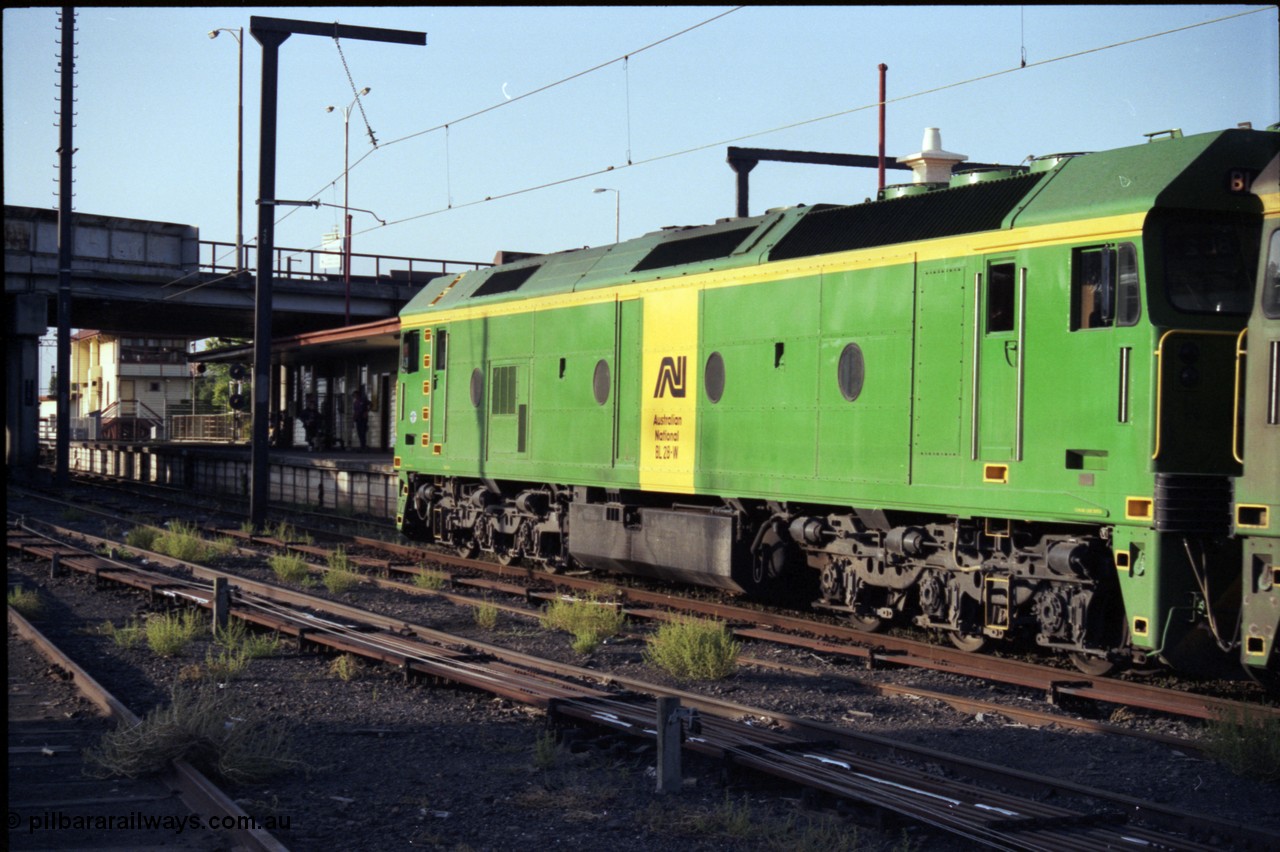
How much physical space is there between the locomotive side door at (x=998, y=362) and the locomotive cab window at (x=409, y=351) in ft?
41.7

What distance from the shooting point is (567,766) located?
25.9 ft

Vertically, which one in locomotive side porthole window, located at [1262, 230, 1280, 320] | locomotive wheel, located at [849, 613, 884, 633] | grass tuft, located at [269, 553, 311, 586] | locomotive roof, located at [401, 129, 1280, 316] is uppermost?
locomotive roof, located at [401, 129, 1280, 316]

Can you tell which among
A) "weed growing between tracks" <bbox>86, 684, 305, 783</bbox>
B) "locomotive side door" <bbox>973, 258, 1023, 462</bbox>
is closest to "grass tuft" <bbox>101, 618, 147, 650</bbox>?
"weed growing between tracks" <bbox>86, 684, 305, 783</bbox>

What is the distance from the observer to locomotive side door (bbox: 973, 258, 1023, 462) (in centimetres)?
1059

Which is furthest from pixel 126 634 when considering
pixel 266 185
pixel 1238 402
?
pixel 266 185

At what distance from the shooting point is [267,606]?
14.1 metres

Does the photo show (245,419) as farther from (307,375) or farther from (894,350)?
(894,350)

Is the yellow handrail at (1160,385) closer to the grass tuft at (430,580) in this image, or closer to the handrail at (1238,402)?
the handrail at (1238,402)

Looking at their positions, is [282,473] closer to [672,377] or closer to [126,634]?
[672,377]

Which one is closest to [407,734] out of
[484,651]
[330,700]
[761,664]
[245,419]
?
[330,700]

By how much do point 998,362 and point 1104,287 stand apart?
3.88 ft

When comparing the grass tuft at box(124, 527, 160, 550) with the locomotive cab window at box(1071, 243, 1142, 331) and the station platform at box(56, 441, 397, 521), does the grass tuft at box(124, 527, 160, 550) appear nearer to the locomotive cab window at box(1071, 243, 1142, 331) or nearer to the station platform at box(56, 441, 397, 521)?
the station platform at box(56, 441, 397, 521)

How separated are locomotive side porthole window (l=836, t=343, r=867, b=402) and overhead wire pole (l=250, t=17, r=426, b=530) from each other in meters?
14.0

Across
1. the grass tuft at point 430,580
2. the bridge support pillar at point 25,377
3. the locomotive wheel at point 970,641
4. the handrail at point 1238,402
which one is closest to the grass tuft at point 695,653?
the locomotive wheel at point 970,641
